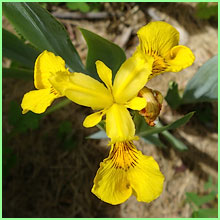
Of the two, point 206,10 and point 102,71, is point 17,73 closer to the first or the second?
point 102,71

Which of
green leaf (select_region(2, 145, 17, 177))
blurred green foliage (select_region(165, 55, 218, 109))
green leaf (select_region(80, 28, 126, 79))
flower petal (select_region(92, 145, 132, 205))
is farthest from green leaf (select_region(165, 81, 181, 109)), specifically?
green leaf (select_region(2, 145, 17, 177))

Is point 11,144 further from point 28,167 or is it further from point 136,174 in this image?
point 136,174

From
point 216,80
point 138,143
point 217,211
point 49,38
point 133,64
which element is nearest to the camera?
point 133,64

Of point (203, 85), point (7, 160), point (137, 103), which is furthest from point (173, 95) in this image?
point (7, 160)

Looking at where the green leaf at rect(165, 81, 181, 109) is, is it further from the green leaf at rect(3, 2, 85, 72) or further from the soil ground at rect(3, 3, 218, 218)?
the green leaf at rect(3, 2, 85, 72)

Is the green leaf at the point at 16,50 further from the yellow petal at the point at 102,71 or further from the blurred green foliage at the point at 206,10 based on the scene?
the blurred green foliage at the point at 206,10

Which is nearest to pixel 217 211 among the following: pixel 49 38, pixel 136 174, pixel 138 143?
pixel 138 143
